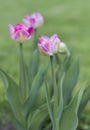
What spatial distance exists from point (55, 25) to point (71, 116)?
14.5ft

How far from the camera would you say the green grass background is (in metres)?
5.28

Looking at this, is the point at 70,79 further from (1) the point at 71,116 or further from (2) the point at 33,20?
(2) the point at 33,20

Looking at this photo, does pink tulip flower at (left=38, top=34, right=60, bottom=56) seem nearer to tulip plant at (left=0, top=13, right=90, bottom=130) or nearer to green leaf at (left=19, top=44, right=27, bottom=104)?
tulip plant at (left=0, top=13, right=90, bottom=130)

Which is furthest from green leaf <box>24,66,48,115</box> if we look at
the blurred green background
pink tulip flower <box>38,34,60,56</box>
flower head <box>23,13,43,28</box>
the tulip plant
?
the blurred green background

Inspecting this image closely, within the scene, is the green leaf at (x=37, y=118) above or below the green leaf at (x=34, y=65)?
below

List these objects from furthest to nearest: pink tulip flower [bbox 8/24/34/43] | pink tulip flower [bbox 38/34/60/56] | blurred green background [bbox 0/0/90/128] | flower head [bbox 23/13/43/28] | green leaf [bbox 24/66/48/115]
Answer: blurred green background [bbox 0/0/90/128] → flower head [bbox 23/13/43/28] → green leaf [bbox 24/66/48/115] → pink tulip flower [bbox 8/24/34/43] → pink tulip flower [bbox 38/34/60/56]

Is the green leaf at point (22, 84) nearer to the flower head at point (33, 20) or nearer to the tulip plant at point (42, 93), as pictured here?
the tulip plant at point (42, 93)

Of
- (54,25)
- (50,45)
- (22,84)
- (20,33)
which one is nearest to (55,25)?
(54,25)

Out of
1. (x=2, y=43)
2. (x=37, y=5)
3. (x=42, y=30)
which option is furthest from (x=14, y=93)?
(x=37, y=5)

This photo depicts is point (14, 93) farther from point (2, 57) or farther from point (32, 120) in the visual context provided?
point (2, 57)

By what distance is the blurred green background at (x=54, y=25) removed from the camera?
527 centimetres

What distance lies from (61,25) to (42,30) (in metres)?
0.28

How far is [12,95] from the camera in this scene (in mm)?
2643

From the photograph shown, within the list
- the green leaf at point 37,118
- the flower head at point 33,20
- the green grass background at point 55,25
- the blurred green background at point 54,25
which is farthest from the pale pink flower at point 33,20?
the green grass background at point 55,25
